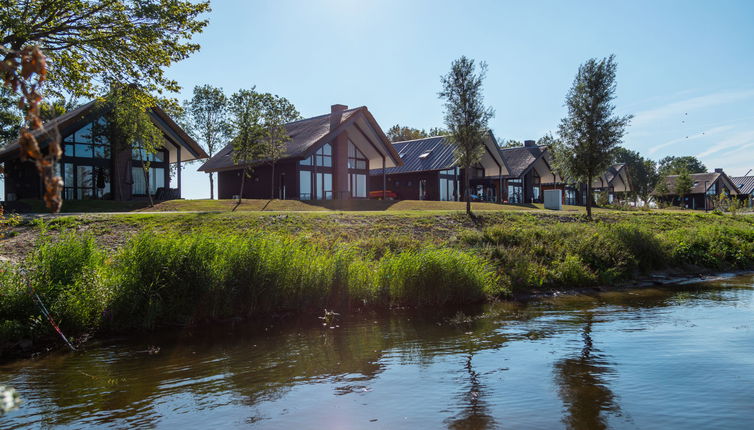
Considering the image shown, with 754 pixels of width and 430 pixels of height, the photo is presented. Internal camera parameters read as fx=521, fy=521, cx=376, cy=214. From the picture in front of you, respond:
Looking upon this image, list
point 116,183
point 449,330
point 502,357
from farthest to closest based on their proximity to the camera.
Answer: point 116,183
point 449,330
point 502,357

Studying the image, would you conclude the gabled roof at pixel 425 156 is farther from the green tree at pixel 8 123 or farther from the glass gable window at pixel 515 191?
the green tree at pixel 8 123

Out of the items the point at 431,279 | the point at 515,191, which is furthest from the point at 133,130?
the point at 515,191

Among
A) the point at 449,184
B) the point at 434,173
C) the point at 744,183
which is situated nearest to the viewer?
the point at 434,173

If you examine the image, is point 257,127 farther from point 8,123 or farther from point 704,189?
point 704,189

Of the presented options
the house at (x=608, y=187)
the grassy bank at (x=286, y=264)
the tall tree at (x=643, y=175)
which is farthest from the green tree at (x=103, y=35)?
the tall tree at (x=643, y=175)

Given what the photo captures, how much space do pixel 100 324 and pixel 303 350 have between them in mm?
3869

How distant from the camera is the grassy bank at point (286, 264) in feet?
31.0

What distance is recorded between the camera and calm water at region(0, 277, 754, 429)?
18.9 ft

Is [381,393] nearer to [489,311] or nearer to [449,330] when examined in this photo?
[449,330]

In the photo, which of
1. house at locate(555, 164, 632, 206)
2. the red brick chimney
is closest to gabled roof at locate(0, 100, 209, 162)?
the red brick chimney

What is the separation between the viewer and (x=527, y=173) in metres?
48.4

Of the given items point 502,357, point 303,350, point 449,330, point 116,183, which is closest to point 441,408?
point 502,357

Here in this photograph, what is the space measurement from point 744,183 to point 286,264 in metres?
81.0

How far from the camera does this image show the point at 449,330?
33.2 feet
